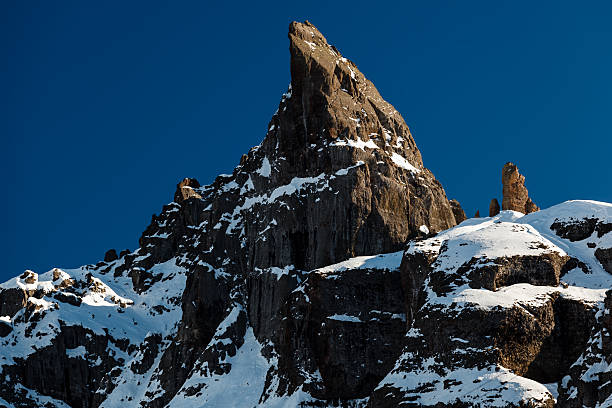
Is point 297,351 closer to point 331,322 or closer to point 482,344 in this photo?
point 331,322

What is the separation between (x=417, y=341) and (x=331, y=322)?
28296mm

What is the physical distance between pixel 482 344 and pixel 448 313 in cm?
703

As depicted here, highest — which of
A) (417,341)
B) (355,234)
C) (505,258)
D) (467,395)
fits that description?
(355,234)

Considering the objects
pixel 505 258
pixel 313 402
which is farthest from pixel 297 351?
pixel 505 258

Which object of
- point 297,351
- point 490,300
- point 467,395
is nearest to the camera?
point 467,395

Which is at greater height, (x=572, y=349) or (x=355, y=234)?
(x=355, y=234)

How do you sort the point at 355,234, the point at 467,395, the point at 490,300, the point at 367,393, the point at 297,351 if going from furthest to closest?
the point at 355,234 < the point at 297,351 < the point at 367,393 < the point at 490,300 < the point at 467,395

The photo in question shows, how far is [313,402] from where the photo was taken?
175m

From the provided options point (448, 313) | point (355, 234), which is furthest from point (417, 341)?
→ point (355, 234)

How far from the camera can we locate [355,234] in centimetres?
19962

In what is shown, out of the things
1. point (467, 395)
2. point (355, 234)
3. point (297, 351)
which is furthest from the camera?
point (355, 234)

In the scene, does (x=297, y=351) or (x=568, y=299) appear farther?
(x=297, y=351)

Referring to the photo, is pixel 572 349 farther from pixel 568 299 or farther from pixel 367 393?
pixel 367 393

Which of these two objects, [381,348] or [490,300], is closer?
[490,300]
